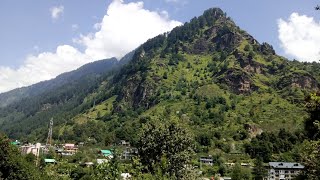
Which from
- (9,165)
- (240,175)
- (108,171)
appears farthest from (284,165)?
(108,171)

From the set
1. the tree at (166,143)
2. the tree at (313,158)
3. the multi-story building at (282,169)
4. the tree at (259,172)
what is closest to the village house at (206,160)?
the multi-story building at (282,169)

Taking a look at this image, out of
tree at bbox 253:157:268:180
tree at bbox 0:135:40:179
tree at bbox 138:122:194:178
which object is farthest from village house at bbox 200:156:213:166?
tree at bbox 138:122:194:178

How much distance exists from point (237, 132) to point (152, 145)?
15699 centimetres

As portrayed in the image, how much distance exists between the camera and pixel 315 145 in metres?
15.4

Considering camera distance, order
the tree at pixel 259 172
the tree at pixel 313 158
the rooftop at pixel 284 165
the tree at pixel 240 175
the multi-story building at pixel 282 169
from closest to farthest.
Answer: the tree at pixel 313 158 < the tree at pixel 240 175 < the tree at pixel 259 172 < the rooftop at pixel 284 165 < the multi-story building at pixel 282 169

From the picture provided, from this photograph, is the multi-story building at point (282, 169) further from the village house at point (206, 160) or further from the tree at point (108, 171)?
the tree at point (108, 171)

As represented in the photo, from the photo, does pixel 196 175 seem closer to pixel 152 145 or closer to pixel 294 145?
pixel 152 145

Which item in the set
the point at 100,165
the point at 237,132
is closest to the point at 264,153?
the point at 237,132

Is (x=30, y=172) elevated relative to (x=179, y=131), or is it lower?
lower

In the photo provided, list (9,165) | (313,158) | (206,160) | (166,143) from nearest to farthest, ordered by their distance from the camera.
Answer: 1. (313,158)
2. (166,143)
3. (9,165)
4. (206,160)

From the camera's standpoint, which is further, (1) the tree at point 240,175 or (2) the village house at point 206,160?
(2) the village house at point 206,160

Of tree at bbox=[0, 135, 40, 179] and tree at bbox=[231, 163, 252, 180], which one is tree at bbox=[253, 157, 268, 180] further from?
tree at bbox=[0, 135, 40, 179]

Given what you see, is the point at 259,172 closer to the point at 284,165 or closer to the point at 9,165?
the point at 284,165

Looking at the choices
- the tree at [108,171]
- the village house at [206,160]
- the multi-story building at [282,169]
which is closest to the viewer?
the tree at [108,171]
